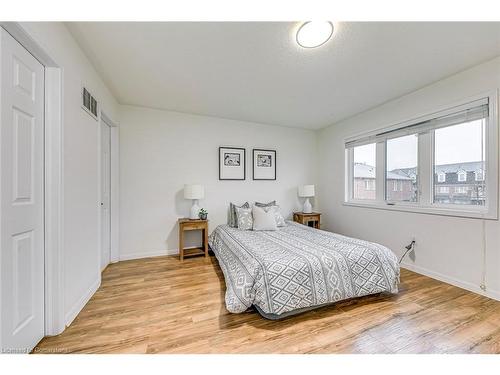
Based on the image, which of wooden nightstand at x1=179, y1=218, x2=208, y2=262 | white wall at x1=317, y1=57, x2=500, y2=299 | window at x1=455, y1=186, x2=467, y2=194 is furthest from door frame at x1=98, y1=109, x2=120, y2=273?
window at x1=455, y1=186, x2=467, y2=194

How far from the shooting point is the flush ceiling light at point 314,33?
1524 millimetres

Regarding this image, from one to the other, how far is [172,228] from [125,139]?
4.98 ft

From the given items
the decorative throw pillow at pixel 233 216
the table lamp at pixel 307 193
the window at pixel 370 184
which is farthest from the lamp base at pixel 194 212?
the window at pixel 370 184

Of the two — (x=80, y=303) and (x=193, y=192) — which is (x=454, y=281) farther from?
(x=80, y=303)

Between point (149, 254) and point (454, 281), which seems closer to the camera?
point (454, 281)

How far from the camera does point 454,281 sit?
7.26ft

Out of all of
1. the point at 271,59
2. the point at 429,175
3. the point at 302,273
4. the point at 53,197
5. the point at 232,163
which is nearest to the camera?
the point at 53,197

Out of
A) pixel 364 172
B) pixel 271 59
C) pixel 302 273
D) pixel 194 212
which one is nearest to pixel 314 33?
pixel 271 59

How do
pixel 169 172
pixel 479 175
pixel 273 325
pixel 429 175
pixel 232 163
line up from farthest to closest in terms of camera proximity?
pixel 232 163, pixel 169 172, pixel 429 175, pixel 479 175, pixel 273 325

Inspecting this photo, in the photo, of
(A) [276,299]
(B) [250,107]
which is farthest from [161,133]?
(A) [276,299]

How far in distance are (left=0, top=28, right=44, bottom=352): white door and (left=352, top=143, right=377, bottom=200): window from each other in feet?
12.6

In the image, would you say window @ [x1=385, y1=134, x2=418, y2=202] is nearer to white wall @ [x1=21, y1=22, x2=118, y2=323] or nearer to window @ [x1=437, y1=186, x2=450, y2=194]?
window @ [x1=437, y1=186, x2=450, y2=194]

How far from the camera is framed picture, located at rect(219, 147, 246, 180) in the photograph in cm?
355

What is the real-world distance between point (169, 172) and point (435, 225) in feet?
11.9
